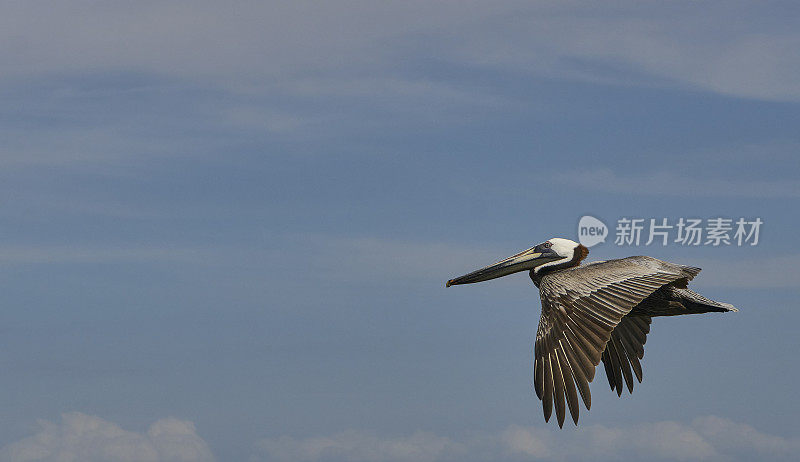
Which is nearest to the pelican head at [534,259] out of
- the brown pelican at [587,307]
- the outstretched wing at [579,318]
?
the brown pelican at [587,307]

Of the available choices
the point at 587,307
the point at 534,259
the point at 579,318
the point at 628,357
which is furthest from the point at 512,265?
the point at 579,318

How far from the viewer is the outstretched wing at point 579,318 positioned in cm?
1630

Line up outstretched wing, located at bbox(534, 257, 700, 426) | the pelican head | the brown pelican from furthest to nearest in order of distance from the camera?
the pelican head < the brown pelican < outstretched wing, located at bbox(534, 257, 700, 426)

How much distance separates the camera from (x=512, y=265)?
21.3 m

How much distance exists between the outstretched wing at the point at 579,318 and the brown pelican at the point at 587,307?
16 millimetres

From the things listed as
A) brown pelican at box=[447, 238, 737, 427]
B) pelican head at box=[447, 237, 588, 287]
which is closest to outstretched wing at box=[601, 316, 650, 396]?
brown pelican at box=[447, 238, 737, 427]

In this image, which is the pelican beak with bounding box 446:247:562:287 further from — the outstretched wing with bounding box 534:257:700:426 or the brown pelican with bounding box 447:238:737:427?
the outstretched wing with bounding box 534:257:700:426

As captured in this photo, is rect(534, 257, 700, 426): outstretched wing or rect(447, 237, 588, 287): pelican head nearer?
rect(534, 257, 700, 426): outstretched wing

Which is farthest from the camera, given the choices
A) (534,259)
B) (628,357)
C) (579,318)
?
(628,357)

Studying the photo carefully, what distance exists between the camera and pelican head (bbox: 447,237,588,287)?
2114 cm

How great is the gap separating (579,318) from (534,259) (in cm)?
388

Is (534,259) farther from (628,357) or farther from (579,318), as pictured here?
(579,318)

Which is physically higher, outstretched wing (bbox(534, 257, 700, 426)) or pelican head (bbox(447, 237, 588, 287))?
pelican head (bbox(447, 237, 588, 287))

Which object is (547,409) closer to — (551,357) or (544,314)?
(551,357)
